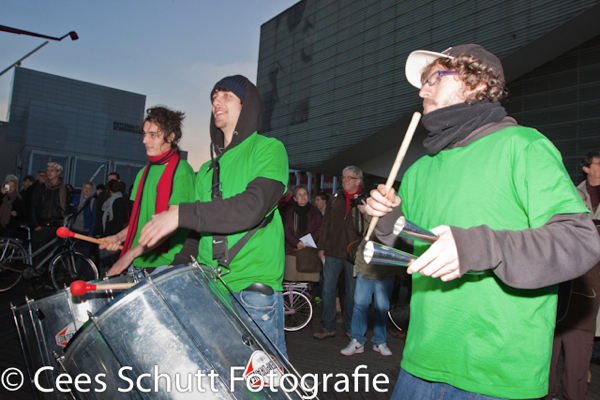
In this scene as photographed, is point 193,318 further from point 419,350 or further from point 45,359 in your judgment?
point 45,359

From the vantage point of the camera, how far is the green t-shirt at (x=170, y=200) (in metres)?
2.70

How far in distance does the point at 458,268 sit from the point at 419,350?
0.57m

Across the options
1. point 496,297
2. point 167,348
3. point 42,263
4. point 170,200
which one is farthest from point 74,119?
point 496,297

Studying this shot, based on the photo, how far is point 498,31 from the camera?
13.1 m

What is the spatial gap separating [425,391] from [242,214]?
0.94 meters

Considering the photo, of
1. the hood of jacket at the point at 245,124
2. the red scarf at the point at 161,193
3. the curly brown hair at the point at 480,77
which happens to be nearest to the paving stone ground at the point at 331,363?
the red scarf at the point at 161,193

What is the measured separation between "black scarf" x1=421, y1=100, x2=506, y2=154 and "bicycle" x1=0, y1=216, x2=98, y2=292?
7557mm

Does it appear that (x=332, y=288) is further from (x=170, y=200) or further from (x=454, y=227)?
(x=454, y=227)

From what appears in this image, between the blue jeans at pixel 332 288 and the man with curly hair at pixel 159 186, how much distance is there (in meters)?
3.17

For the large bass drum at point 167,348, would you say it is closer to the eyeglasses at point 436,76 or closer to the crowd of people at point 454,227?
the crowd of people at point 454,227

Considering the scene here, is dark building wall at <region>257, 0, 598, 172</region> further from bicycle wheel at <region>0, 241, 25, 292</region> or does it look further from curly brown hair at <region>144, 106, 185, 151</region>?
bicycle wheel at <region>0, 241, 25, 292</region>

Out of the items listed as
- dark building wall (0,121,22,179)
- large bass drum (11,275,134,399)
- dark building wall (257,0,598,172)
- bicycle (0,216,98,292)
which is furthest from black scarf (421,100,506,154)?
dark building wall (0,121,22,179)

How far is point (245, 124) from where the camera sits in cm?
213

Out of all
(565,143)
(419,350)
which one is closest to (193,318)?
(419,350)
